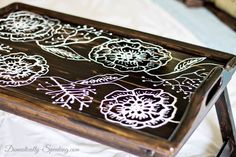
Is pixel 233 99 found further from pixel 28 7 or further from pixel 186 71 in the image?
pixel 28 7

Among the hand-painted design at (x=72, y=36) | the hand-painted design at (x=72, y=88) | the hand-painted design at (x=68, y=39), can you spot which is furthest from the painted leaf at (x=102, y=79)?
the hand-painted design at (x=72, y=36)

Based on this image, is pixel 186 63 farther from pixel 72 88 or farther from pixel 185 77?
pixel 72 88

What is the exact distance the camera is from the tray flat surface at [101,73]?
0.93 m

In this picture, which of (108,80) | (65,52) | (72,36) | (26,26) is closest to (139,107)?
(108,80)

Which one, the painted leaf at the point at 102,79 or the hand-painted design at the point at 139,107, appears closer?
the hand-painted design at the point at 139,107

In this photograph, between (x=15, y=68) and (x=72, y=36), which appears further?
(x=72, y=36)

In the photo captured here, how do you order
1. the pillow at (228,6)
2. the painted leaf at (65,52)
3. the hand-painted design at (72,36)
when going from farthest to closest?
the pillow at (228,6), the hand-painted design at (72,36), the painted leaf at (65,52)

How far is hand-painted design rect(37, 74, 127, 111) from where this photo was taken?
964 mm

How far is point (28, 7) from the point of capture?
1610 mm

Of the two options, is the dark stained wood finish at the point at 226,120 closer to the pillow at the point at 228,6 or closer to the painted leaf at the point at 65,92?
the painted leaf at the point at 65,92

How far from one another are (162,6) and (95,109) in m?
1.81

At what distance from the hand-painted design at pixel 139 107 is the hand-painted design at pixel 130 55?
159 millimetres

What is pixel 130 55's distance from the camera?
1.25 meters

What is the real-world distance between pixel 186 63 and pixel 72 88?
395 millimetres
